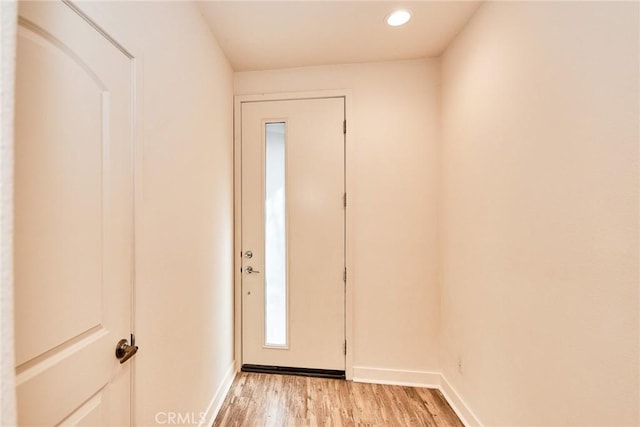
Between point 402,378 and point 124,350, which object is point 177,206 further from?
point 402,378

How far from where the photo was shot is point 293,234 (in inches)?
89.4

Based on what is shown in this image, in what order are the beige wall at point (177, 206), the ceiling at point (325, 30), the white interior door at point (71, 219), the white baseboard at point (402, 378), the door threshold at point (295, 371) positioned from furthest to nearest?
the door threshold at point (295, 371) → the white baseboard at point (402, 378) → the ceiling at point (325, 30) → the beige wall at point (177, 206) → the white interior door at point (71, 219)

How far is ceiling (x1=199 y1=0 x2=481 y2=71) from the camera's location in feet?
5.28

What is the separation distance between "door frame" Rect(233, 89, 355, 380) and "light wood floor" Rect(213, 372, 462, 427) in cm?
21

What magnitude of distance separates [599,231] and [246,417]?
213 centimetres

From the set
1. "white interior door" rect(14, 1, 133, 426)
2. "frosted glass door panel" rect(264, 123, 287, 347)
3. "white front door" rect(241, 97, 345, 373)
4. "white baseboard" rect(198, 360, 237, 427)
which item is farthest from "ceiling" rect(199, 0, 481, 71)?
"white baseboard" rect(198, 360, 237, 427)

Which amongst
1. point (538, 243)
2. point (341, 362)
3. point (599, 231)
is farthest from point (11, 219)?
point (341, 362)

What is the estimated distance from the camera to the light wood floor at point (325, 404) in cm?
177

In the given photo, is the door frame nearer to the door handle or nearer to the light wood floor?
the light wood floor

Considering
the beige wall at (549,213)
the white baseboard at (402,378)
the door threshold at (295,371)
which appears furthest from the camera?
the door threshold at (295,371)

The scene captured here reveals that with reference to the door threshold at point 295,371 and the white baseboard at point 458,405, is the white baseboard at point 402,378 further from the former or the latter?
the door threshold at point 295,371

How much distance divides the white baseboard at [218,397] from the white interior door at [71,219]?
895 millimetres

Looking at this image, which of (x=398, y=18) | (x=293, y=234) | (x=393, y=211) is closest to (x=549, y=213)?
(x=393, y=211)

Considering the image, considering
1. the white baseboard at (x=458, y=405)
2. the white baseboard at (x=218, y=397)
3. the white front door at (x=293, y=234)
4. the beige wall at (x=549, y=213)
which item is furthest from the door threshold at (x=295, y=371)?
the beige wall at (x=549, y=213)
